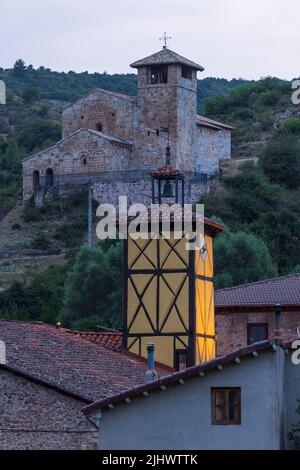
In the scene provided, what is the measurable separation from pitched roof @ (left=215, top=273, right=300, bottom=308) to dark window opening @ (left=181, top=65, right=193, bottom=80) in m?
46.6

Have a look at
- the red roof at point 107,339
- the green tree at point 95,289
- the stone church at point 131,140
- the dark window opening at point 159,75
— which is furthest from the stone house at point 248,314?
the dark window opening at point 159,75

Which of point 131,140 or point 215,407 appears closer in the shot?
point 215,407

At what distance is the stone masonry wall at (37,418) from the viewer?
3628 cm

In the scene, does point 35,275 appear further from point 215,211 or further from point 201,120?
point 201,120

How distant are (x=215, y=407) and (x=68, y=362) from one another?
718 cm

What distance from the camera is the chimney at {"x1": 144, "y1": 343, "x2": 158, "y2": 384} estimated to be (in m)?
36.6

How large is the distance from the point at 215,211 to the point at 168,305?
2069 inches

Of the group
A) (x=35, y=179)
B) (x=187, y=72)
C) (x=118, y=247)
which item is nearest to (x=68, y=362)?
(x=118, y=247)

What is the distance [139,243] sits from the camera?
45.2 m

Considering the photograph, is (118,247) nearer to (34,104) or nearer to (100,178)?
(100,178)

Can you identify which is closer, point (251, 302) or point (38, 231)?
point (251, 302)

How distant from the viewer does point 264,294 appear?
179ft

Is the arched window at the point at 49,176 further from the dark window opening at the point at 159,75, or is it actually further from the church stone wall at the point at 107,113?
the dark window opening at the point at 159,75

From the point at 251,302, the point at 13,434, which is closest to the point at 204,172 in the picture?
the point at 251,302
